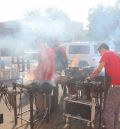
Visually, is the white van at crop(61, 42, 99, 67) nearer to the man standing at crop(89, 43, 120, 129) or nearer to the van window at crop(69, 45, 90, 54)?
the van window at crop(69, 45, 90, 54)

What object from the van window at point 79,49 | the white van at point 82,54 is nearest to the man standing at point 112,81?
the white van at point 82,54

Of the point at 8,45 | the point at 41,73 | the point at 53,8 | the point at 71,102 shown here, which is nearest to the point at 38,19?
the point at 53,8

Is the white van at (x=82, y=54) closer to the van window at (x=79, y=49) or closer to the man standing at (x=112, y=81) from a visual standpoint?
the van window at (x=79, y=49)

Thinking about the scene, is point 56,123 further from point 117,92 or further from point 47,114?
point 117,92

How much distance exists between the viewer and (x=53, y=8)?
28.9 ft

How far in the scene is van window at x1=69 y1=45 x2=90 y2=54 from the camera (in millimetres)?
12625

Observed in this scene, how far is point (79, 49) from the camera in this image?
1295 cm

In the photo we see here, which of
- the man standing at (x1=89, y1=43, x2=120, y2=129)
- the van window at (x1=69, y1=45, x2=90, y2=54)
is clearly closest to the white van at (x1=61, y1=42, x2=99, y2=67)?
the van window at (x1=69, y1=45, x2=90, y2=54)

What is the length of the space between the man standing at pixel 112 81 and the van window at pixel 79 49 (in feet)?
24.7

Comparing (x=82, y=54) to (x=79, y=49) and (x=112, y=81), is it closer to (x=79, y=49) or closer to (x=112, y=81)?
(x=79, y=49)

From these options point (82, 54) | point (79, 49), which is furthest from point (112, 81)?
point (79, 49)

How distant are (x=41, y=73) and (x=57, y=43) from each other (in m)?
2.94

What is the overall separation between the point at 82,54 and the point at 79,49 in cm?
36

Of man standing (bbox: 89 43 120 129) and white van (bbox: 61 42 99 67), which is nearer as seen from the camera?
man standing (bbox: 89 43 120 129)
